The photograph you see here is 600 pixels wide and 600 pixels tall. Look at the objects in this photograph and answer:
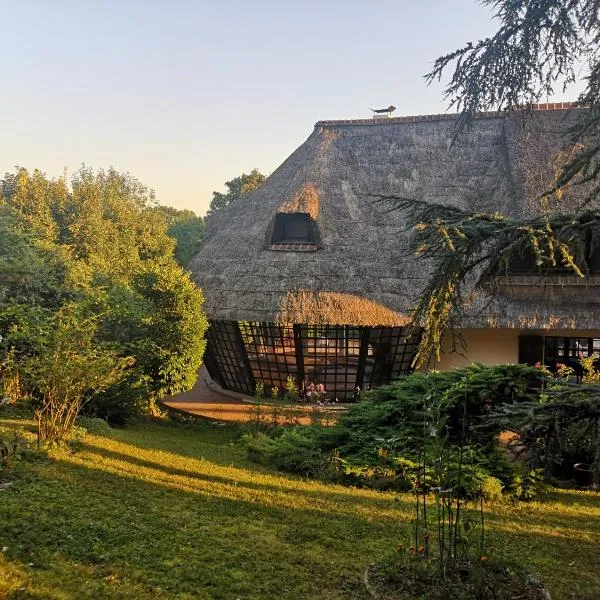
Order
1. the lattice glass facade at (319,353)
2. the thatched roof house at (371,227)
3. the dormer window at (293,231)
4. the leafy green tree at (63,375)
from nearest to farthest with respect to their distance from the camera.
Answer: the leafy green tree at (63,375) < the thatched roof house at (371,227) < the lattice glass facade at (319,353) < the dormer window at (293,231)

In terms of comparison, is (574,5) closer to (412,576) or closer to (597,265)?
(412,576)

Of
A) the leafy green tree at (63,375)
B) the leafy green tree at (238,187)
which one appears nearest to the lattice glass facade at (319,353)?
the leafy green tree at (63,375)

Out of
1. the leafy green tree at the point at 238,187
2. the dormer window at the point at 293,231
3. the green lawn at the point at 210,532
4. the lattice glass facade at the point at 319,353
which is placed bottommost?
the green lawn at the point at 210,532

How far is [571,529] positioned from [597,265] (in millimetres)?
8628

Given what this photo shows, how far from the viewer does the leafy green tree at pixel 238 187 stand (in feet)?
121

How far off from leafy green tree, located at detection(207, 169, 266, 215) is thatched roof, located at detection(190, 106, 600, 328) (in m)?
19.2

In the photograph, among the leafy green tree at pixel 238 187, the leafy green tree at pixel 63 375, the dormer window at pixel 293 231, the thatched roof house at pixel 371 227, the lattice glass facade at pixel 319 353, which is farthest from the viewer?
the leafy green tree at pixel 238 187

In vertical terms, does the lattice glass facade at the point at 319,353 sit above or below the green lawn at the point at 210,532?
above

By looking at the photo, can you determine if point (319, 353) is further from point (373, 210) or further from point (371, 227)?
point (373, 210)

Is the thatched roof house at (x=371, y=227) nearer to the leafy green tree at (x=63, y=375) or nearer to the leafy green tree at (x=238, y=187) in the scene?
the leafy green tree at (x=63, y=375)

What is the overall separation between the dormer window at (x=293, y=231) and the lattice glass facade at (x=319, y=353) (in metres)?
2.51

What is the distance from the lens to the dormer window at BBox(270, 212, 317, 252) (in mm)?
14344

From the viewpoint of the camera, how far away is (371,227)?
14.4 m

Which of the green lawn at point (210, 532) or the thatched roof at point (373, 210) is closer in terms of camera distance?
the green lawn at point (210, 532)
